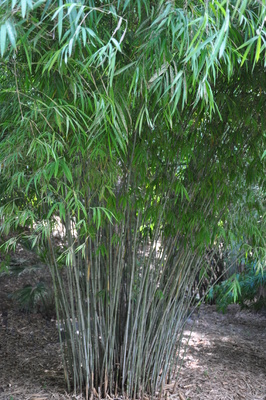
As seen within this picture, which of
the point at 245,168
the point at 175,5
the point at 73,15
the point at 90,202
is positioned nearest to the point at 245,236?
the point at 245,168

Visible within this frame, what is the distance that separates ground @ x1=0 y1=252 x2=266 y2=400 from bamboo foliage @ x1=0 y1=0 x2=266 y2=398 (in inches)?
10.1

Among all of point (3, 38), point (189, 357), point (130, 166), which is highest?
point (3, 38)

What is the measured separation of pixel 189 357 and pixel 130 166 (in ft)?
7.09

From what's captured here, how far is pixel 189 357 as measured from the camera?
3668mm

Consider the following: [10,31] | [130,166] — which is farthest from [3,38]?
[130,166]

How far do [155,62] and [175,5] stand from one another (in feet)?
0.64

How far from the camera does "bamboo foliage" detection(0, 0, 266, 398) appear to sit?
155cm

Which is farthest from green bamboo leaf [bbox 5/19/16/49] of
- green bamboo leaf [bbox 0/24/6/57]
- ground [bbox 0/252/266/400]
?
ground [bbox 0/252/266/400]

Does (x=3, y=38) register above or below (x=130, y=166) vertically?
above

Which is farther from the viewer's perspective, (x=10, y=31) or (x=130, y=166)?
(x=130, y=166)

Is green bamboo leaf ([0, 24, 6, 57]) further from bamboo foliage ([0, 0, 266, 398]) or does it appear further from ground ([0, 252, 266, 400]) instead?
ground ([0, 252, 266, 400])

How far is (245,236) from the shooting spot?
2.83m

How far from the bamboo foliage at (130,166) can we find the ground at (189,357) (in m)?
0.26

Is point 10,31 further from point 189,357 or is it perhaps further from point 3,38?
point 189,357
